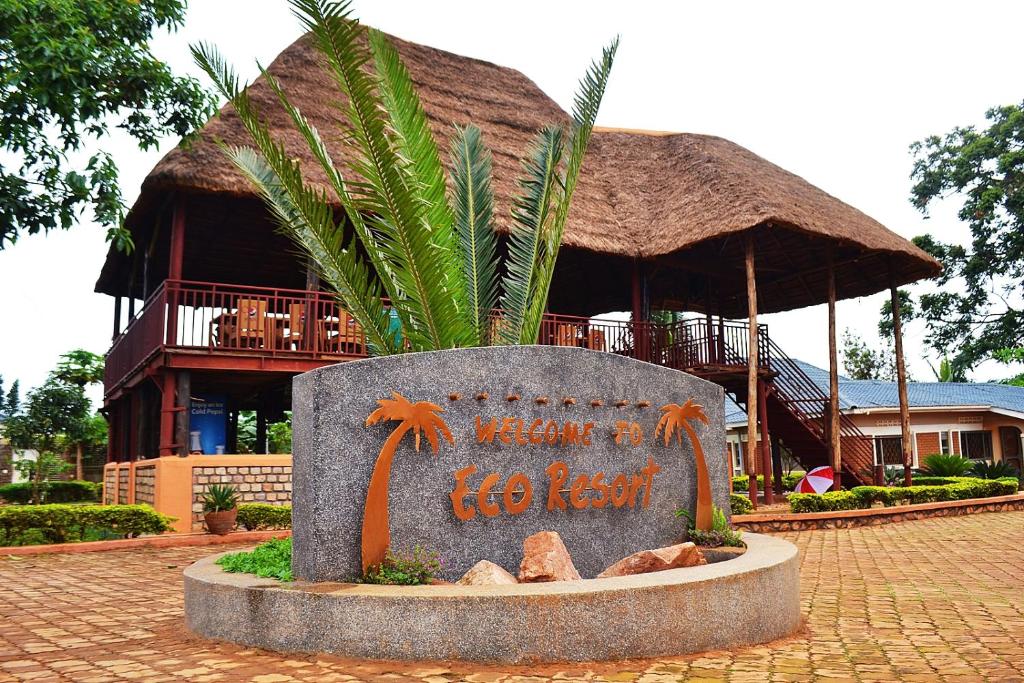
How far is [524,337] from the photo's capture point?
25.3 feet

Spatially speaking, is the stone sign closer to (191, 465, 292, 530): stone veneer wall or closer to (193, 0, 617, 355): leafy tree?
(193, 0, 617, 355): leafy tree

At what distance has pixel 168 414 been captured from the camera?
42.5 feet

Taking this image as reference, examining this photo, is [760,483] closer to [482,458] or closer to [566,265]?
[566,265]

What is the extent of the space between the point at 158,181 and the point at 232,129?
5.27 ft

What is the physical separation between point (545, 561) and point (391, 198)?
2901 millimetres

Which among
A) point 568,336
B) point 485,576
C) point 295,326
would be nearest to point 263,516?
point 295,326

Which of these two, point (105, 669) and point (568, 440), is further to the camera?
point (568, 440)

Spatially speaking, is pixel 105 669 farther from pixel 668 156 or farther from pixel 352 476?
pixel 668 156

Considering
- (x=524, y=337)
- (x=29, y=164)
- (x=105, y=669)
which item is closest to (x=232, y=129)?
(x=29, y=164)

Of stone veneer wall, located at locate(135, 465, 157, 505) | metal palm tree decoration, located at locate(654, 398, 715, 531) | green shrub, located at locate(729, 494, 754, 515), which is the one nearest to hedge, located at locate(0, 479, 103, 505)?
stone veneer wall, located at locate(135, 465, 157, 505)

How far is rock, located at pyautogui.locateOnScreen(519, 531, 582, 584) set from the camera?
5953 millimetres

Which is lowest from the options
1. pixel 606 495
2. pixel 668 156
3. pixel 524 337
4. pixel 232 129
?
pixel 606 495

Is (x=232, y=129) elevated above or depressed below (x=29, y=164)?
above

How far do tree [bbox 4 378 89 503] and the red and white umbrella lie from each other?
2119cm
